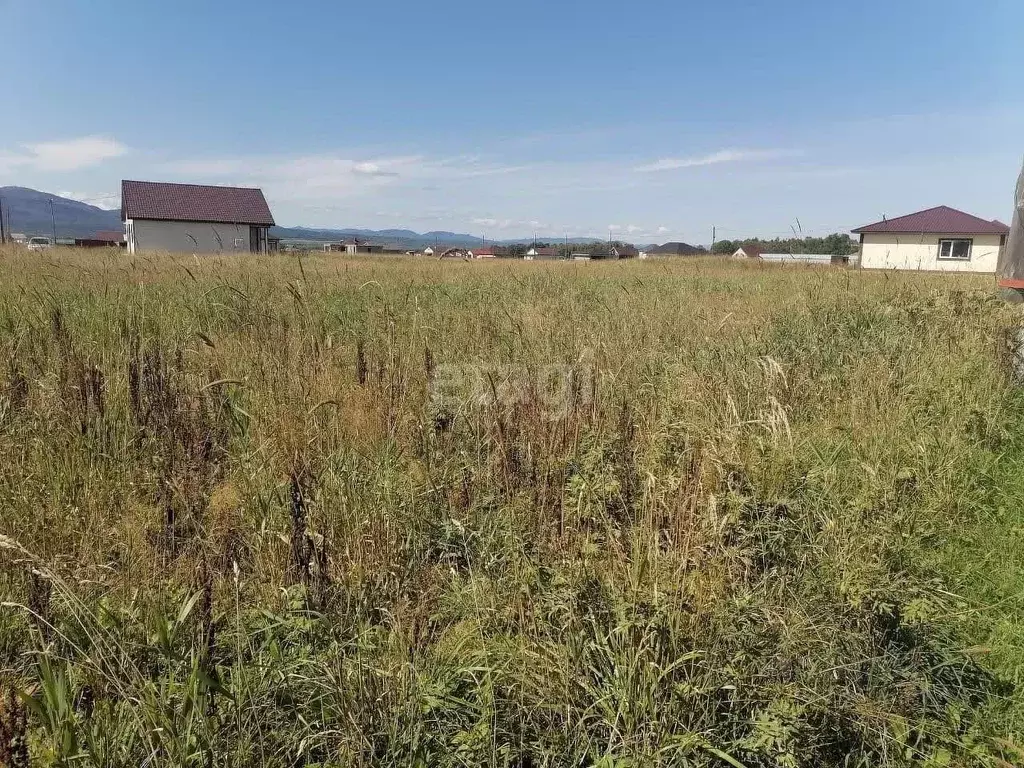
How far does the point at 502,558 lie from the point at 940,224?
46195mm

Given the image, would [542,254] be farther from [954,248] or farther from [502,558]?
[502,558]

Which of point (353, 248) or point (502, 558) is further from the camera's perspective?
point (353, 248)

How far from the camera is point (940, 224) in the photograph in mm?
36250

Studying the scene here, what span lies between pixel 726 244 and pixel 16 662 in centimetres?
7085

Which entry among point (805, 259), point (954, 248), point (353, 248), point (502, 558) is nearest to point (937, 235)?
point (954, 248)

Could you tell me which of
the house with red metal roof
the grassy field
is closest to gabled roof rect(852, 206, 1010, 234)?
the house with red metal roof

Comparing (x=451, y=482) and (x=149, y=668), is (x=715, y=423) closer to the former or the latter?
(x=451, y=482)

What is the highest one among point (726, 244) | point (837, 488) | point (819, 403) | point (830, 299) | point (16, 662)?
point (726, 244)

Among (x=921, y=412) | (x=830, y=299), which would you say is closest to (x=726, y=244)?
(x=830, y=299)

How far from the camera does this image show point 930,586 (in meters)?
2.03

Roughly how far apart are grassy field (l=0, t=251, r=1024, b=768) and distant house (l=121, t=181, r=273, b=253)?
35.9 metres

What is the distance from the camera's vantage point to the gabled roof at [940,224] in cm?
3434

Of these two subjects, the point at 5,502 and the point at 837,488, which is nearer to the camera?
the point at 5,502

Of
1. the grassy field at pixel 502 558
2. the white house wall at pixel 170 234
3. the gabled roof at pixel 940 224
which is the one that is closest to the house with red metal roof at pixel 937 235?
the gabled roof at pixel 940 224
